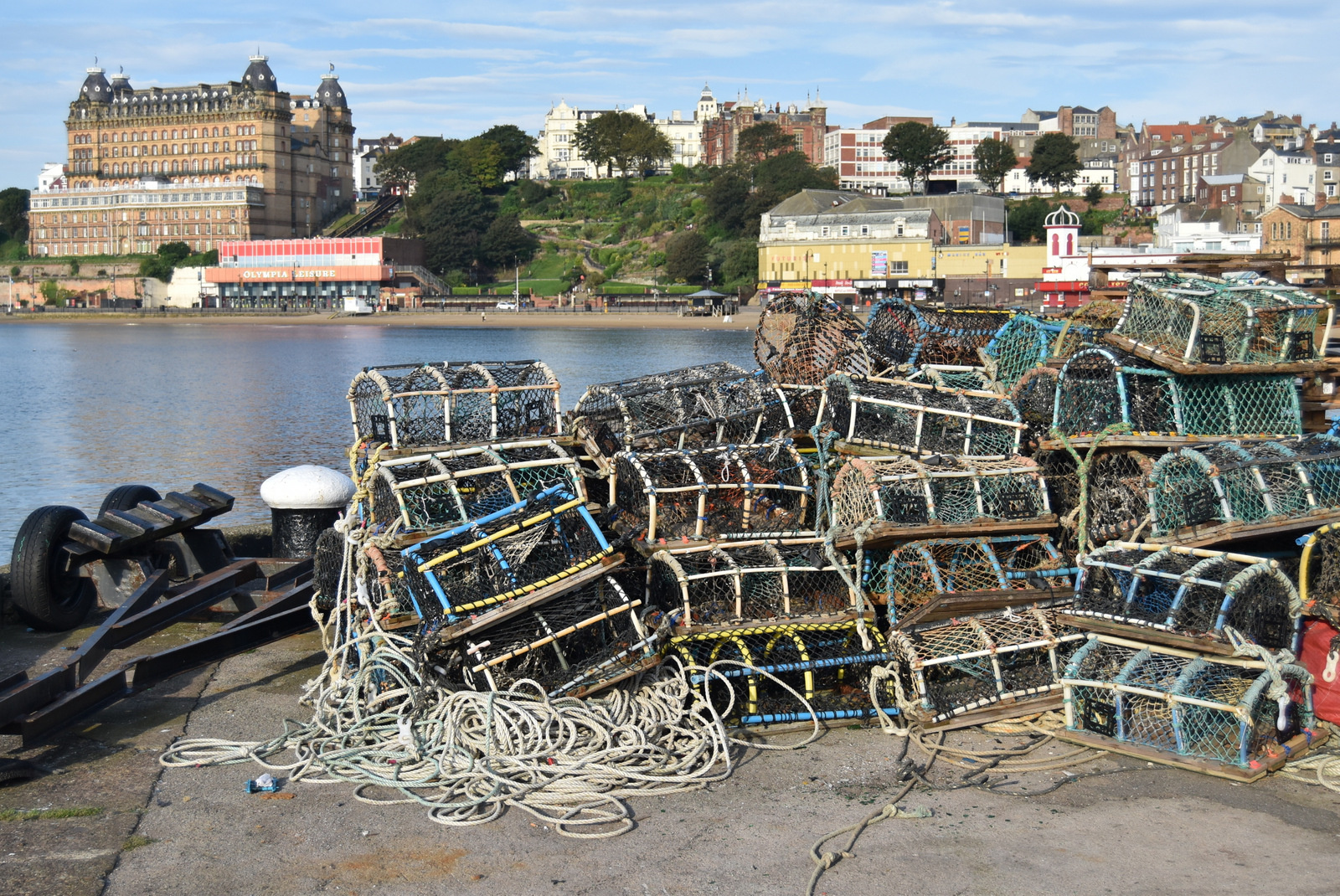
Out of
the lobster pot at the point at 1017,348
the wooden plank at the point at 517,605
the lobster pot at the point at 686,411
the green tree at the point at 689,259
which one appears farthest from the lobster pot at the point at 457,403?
the green tree at the point at 689,259

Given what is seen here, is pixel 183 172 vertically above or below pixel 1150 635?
above

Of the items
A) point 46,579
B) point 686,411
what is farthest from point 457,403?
point 46,579

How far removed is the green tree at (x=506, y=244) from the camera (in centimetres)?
9731

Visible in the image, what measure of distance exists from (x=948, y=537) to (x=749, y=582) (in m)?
0.96

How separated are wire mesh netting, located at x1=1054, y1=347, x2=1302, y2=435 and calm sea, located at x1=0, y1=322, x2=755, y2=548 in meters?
11.1

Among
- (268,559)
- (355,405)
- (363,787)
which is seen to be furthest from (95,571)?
(363,787)

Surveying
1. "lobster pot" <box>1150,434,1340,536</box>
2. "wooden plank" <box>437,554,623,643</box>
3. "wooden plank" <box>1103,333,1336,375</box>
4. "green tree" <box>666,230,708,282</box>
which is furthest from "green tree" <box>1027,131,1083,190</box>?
"wooden plank" <box>437,554,623,643</box>

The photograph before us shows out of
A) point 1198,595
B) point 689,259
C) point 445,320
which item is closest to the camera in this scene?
point 1198,595

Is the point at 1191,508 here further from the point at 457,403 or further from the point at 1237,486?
the point at 457,403

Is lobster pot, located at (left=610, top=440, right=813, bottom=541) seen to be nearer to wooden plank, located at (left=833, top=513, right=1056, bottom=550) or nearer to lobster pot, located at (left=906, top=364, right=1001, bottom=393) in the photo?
wooden plank, located at (left=833, top=513, right=1056, bottom=550)

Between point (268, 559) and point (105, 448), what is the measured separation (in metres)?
19.2

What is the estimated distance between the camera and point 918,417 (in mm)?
6859

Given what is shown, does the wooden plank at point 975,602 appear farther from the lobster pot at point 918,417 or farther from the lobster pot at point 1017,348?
the lobster pot at point 1017,348

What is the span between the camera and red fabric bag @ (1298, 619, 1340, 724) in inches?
202
